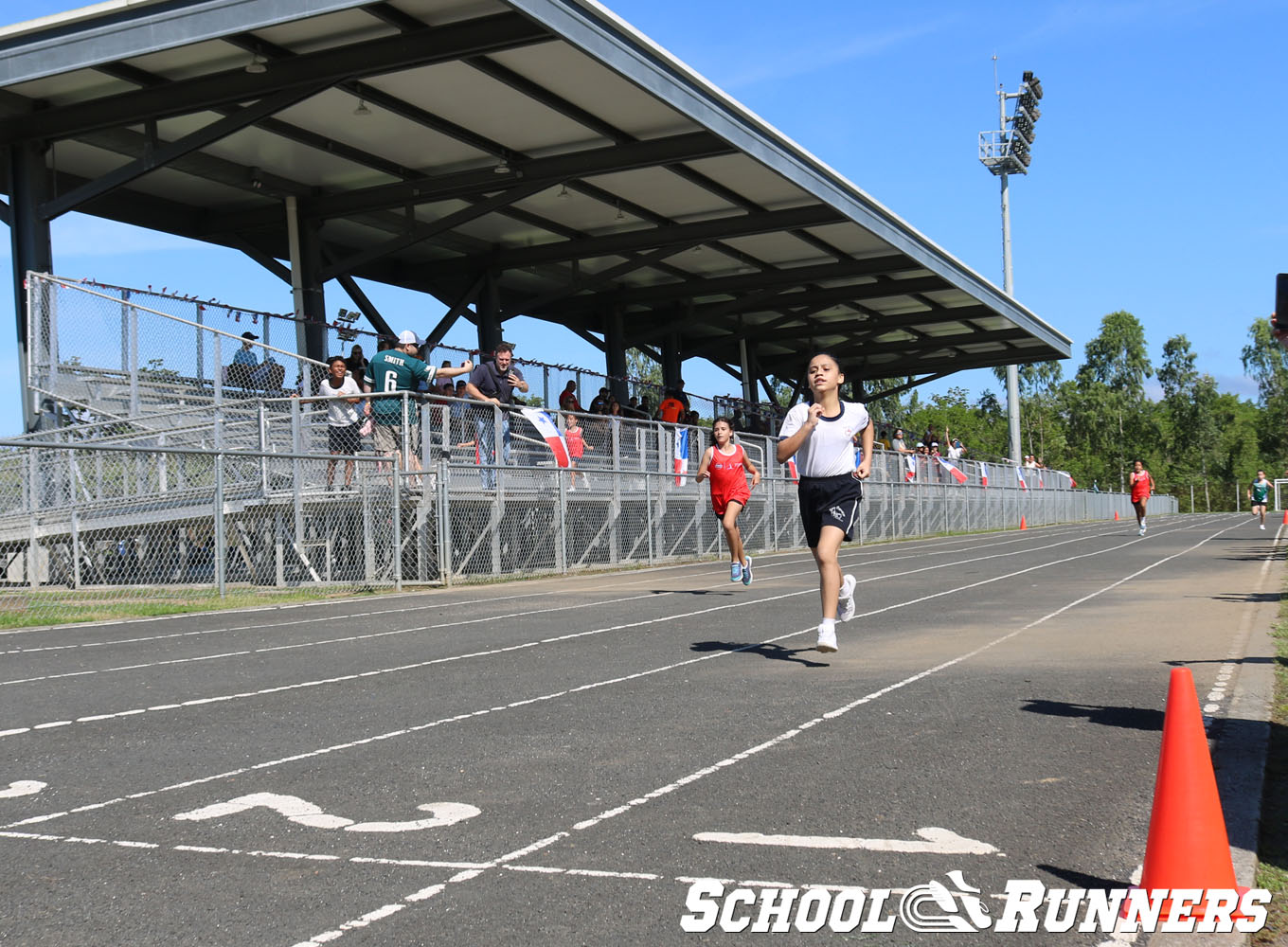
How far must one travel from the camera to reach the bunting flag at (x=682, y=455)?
23.6 meters

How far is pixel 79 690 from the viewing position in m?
8.27

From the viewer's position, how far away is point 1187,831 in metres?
3.60

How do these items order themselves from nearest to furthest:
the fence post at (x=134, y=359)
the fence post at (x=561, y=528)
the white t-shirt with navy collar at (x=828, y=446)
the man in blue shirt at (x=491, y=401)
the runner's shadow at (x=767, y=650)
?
the runner's shadow at (x=767, y=650)
the white t-shirt with navy collar at (x=828, y=446)
the man in blue shirt at (x=491, y=401)
the fence post at (x=561, y=528)
the fence post at (x=134, y=359)

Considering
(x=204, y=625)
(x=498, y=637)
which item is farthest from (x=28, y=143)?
(x=498, y=637)

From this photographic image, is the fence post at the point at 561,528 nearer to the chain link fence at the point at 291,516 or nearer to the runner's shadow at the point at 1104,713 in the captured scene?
the chain link fence at the point at 291,516

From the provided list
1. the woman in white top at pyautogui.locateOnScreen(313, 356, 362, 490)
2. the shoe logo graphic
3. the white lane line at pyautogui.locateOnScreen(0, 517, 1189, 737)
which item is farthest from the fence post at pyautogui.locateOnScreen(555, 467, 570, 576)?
the shoe logo graphic

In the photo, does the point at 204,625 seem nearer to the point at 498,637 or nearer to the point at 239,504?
the point at 498,637

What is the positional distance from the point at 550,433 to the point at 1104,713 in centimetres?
1315

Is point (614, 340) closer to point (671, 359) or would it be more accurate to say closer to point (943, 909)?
point (671, 359)

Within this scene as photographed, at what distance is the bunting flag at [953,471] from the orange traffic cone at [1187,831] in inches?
1375

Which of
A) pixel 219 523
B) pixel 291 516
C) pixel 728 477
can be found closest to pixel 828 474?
pixel 728 477

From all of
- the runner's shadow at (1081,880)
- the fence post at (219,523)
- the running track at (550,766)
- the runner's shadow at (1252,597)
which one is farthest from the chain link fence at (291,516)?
the runner's shadow at (1081,880)

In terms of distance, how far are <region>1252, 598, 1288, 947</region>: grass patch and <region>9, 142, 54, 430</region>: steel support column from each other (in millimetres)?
18358

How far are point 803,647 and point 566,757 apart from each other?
163 inches
